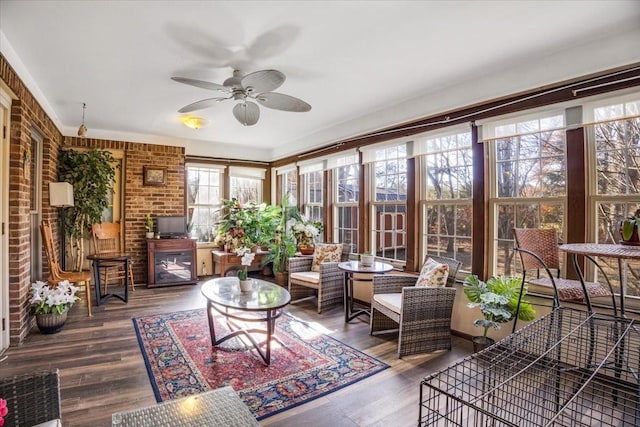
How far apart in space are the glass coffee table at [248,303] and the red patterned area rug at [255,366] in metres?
0.11

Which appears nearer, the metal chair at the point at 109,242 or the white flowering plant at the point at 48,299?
the white flowering plant at the point at 48,299

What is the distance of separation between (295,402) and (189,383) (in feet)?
2.61

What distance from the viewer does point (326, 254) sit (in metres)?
4.71

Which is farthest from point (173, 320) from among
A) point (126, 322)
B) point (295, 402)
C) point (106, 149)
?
point (106, 149)

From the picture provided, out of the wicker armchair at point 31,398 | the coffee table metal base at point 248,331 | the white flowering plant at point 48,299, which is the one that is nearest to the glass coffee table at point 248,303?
the coffee table metal base at point 248,331

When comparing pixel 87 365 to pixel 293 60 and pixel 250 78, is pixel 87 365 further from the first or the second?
pixel 293 60

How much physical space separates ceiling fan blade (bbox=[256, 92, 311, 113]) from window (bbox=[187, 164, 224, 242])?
3.57 m

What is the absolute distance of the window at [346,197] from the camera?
4.96 m

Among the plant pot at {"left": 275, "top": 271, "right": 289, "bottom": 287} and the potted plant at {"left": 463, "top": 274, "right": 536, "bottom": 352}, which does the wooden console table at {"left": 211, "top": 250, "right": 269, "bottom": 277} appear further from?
the potted plant at {"left": 463, "top": 274, "right": 536, "bottom": 352}

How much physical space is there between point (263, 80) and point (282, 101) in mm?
406

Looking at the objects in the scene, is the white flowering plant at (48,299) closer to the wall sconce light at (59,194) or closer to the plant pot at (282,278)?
the wall sconce light at (59,194)

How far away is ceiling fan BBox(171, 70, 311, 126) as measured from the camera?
2551 mm

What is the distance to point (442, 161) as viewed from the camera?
3779mm

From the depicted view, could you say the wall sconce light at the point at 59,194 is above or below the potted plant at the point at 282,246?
above
